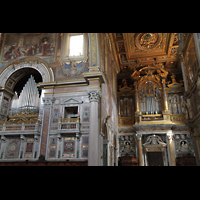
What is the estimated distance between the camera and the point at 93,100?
10.6 m

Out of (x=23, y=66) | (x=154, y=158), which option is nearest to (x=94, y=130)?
(x=23, y=66)

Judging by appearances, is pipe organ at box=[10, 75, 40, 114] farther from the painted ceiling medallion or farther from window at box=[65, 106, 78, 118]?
the painted ceiling medallion

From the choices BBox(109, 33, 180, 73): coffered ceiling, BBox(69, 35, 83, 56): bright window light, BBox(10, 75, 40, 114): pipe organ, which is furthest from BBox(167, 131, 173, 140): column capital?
BBox(10, 75, 40, 114): pipe organ

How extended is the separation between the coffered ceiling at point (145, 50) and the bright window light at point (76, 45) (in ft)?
11.3

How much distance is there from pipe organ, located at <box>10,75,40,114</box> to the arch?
117cm

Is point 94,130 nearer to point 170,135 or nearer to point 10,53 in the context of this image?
point 10,53

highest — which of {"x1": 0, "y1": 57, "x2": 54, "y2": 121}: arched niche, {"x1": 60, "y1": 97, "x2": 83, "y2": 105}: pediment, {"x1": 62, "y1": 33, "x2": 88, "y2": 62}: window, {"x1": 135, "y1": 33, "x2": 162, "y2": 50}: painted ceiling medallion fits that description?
{"x1": 135, "y1": 33, "x2": 162, "y2": 50}: painted ceiling medallion

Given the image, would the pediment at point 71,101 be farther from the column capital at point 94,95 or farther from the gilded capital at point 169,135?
the gilded capital at point 169,135

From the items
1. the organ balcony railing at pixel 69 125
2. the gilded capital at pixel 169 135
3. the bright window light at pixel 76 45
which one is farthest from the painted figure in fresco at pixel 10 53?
the gilded capital at pixel 169 135

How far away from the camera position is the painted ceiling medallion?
1692cm

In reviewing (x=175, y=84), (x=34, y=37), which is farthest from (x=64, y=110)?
(x=175, y=84)

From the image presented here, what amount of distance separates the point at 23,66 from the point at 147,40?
1066cm
